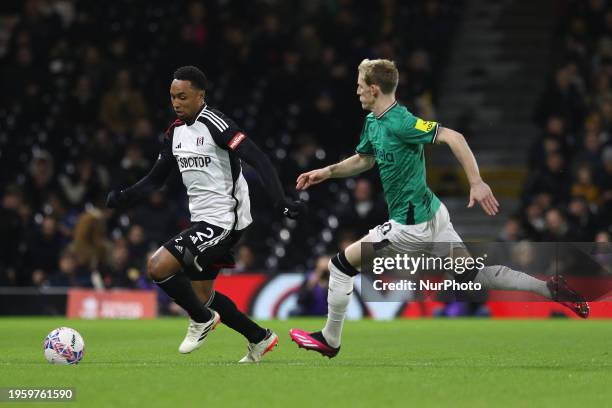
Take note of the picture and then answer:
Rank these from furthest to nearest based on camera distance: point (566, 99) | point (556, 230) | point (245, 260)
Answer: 1. point (566, 99)
2. point (245, 260)
3. point (556, 230)

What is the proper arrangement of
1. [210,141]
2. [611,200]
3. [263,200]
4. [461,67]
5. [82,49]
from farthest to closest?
[461,67] → [82,49] → [263,200] → [611,200] → [210,141]

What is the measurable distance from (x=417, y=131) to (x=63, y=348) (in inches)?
111

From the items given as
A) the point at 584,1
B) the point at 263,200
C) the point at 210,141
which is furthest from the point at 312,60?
the point at 210,141

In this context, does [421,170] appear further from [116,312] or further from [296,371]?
[116,312]

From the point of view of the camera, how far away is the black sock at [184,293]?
29.0ft

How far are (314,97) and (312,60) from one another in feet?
3.28

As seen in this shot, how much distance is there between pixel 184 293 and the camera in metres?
8.90

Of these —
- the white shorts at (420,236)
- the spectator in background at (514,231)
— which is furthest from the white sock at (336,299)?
the spectator in background at (514,231)

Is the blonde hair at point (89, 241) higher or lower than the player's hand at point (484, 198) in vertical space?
lower

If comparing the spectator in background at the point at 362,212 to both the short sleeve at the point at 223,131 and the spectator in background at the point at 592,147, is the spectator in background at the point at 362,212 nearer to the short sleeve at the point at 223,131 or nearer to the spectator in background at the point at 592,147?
the spectator in background at the point at 592,147

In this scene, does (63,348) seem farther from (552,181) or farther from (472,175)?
(552,181)

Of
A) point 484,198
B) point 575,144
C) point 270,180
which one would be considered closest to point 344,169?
point 270,180

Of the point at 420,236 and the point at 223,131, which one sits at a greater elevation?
the point at 223,131

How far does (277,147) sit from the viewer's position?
20.1 meters
